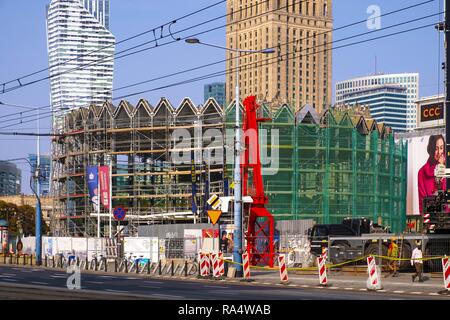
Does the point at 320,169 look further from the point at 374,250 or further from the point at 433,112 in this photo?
the point at 374,250

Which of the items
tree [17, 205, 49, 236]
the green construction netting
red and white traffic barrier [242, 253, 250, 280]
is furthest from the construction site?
tree [17, 205, 49, 236]

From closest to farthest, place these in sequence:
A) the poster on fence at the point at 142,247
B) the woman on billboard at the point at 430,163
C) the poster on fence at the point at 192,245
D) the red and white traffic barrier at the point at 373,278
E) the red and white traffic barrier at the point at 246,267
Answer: the red and white traffic barrier at the point at 373,278, the red and white traffic barrier at the point at 246,267, the poster on fence at the point at 192,245, the poster on fence at the point at 142,247, the woman on billboard at the point at 430,163

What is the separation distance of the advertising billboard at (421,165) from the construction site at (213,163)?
22.0m

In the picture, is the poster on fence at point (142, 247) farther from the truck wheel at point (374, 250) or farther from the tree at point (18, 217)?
the tree at point (18, 217)

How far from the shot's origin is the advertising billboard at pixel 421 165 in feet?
454

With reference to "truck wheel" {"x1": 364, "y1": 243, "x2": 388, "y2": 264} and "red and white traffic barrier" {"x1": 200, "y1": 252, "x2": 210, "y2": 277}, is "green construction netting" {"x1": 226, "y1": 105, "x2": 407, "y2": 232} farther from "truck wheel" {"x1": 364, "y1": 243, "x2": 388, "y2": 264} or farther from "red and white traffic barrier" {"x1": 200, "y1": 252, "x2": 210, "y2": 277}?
"red and white traffic barrier" {"x1": 200, "y1": 252, "x2": 210, "y2": 277}

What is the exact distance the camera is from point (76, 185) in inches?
4523

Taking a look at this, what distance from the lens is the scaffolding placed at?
104 metres

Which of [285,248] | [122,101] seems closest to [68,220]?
[122,101]

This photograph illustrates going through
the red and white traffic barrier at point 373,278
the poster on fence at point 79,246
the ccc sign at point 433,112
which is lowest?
the poster on fence at point 79,246

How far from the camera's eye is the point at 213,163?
103062mm

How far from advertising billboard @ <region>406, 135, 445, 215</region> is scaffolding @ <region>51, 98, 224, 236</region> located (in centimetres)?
4536

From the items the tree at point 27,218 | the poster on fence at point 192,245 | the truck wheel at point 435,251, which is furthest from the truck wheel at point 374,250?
the tree at point 27,218

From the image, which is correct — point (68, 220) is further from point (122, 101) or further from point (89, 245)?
point (89, 245)
